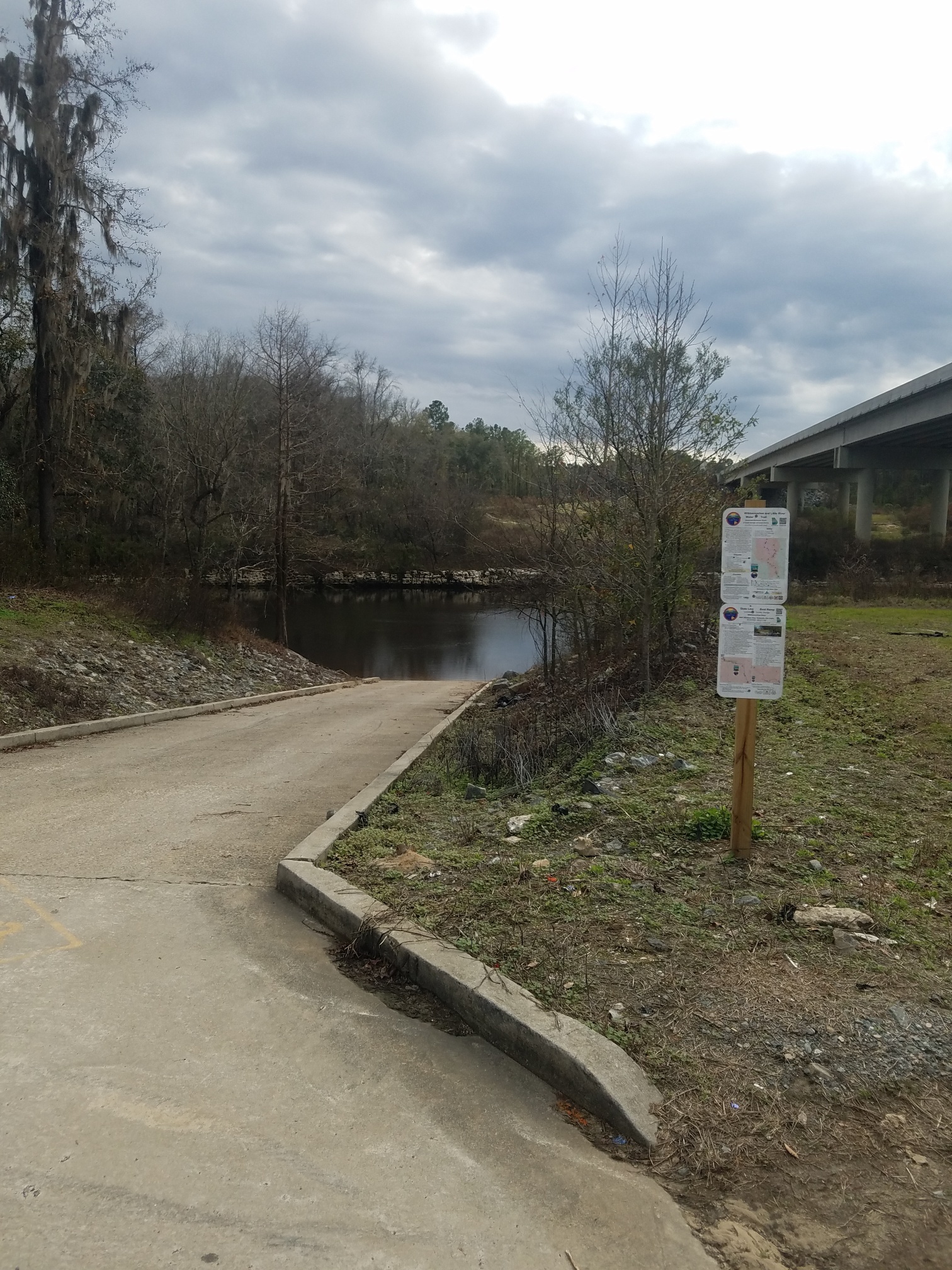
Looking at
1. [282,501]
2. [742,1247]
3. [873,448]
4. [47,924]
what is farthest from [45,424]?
[873,448]

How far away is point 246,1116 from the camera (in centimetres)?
323

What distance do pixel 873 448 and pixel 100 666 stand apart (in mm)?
38044

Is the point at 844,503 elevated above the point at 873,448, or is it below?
below

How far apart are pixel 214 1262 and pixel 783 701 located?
928 cm

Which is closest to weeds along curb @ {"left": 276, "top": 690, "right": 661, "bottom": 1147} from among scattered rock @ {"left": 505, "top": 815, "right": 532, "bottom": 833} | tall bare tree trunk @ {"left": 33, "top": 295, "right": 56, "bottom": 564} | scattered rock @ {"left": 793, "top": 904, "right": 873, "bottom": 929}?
scattered rock @ {"left": 505, "top": 815, "right": 532, "bottom": 833}

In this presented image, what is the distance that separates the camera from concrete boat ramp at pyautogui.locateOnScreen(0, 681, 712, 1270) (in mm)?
2643

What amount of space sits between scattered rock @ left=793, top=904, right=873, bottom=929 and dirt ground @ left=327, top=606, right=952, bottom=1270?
0.04 meters

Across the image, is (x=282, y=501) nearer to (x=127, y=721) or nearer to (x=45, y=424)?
(x=45, y=424)

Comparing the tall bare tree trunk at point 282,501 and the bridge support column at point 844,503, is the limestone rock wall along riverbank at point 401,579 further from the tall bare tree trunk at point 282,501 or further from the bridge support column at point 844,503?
the tall bare tree trunk at point 282,501

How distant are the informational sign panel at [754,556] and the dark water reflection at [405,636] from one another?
13.8 m

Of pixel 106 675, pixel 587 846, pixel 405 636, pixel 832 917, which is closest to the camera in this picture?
pixel 832 917

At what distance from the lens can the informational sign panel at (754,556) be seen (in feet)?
16.8

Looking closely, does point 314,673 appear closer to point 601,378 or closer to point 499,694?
point 499,694

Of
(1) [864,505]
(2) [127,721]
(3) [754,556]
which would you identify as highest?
(1) [864,505]
